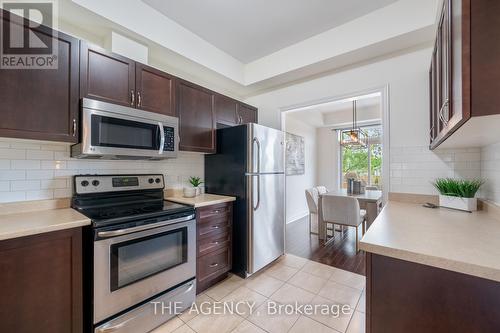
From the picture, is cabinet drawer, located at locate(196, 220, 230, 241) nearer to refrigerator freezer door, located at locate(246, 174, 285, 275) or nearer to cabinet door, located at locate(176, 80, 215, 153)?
refrigerator freezer door, located at locate(246, 174, 285, 275)

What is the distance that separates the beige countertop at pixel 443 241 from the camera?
2.45ft

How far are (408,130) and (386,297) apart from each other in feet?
5.83

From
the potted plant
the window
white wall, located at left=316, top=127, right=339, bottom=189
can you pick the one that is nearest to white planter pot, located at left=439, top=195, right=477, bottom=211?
the potted plant

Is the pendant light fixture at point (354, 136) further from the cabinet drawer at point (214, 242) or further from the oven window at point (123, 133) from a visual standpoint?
the oven window at point (123, 133)

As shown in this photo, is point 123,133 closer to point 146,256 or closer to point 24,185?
point 24,185

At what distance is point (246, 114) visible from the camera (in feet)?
10.0

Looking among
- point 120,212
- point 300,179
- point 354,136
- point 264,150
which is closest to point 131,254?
point 120,212

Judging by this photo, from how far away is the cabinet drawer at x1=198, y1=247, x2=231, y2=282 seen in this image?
6.68ft

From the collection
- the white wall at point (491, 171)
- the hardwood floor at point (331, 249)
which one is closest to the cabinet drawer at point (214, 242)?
the hardwood floor at point (331, 249)

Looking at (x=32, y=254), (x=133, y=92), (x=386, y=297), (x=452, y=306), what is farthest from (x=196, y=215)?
(x=452, y=306)

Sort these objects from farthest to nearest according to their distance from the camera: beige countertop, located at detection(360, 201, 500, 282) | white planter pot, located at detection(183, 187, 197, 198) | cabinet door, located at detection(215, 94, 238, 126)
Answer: cabinet door, located at detection(215, 94, 238, 126), white planter pot, located at detection(183, 187, 197, 198), beige countertop, located at detection(360, 201, 500, 282)

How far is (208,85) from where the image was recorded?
9.93 ft

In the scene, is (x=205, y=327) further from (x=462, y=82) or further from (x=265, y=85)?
(x=265, y=85)

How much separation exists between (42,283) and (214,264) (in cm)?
130
